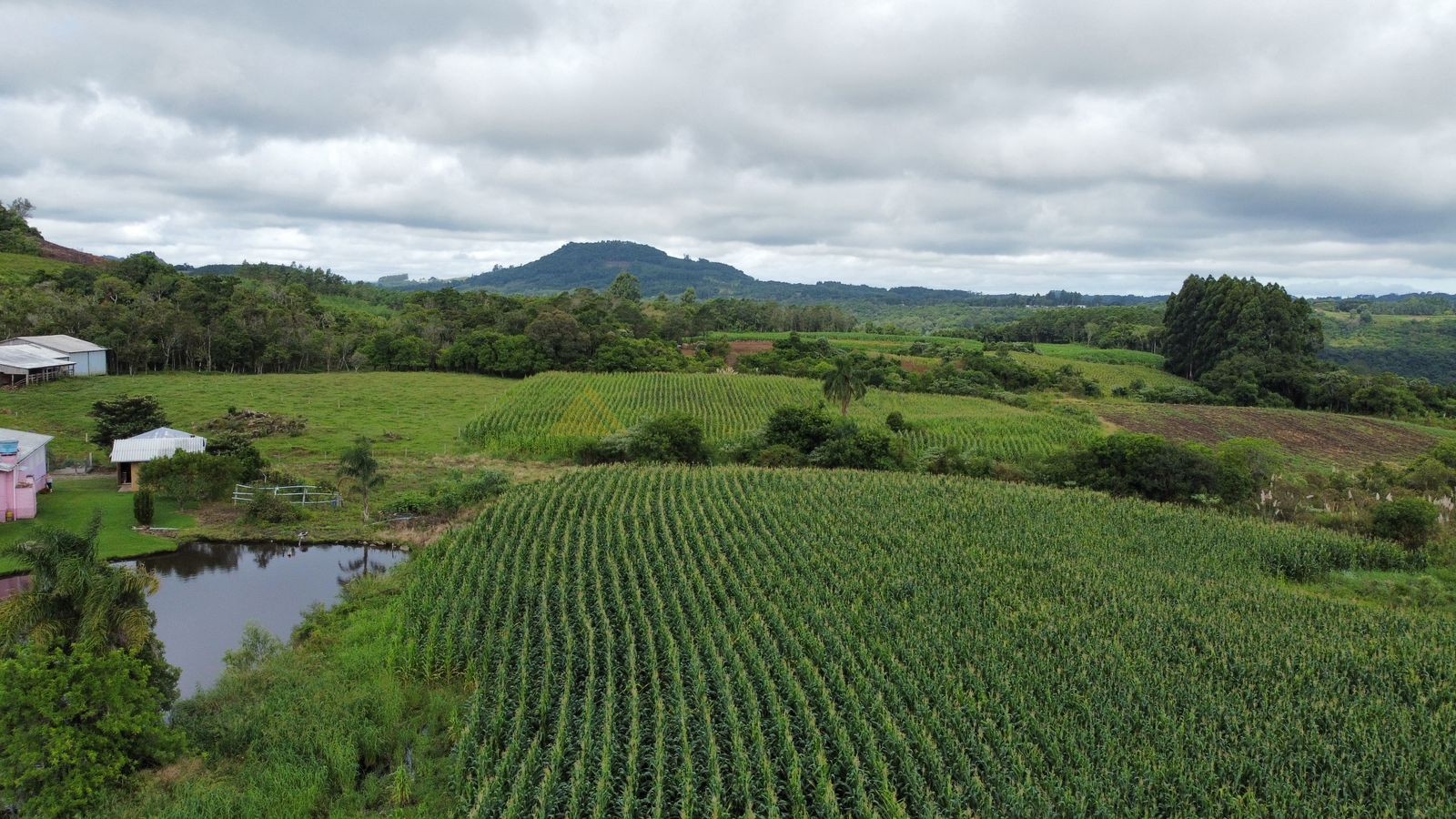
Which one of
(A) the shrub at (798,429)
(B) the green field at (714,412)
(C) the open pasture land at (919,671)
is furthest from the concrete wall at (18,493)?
(A) the shrub at (798,429)

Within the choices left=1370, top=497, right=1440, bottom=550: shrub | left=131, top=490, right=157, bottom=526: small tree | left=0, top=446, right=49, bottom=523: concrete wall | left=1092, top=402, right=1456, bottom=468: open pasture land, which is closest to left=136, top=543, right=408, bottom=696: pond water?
left=131, top=490, right=157, bottom=526: small tree

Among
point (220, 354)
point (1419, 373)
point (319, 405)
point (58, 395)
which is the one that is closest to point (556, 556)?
point (319, 405)

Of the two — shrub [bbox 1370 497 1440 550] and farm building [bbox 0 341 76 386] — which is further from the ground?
farm building [bbox 0 341 76 386]

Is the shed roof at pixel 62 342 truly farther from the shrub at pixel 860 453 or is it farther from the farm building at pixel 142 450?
the shrub at pixel 860 453

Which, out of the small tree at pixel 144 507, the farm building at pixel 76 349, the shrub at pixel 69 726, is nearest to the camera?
the shrub at pixel 69 726

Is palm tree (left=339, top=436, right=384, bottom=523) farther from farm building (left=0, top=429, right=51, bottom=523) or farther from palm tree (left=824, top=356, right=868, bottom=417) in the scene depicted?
palm tree (left=824, top=356, right=868, bottom=417)

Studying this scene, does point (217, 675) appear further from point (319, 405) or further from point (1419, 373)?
point (1419, 373)

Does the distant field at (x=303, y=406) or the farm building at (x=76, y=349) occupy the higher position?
the farm building at (x=76, y=349)
